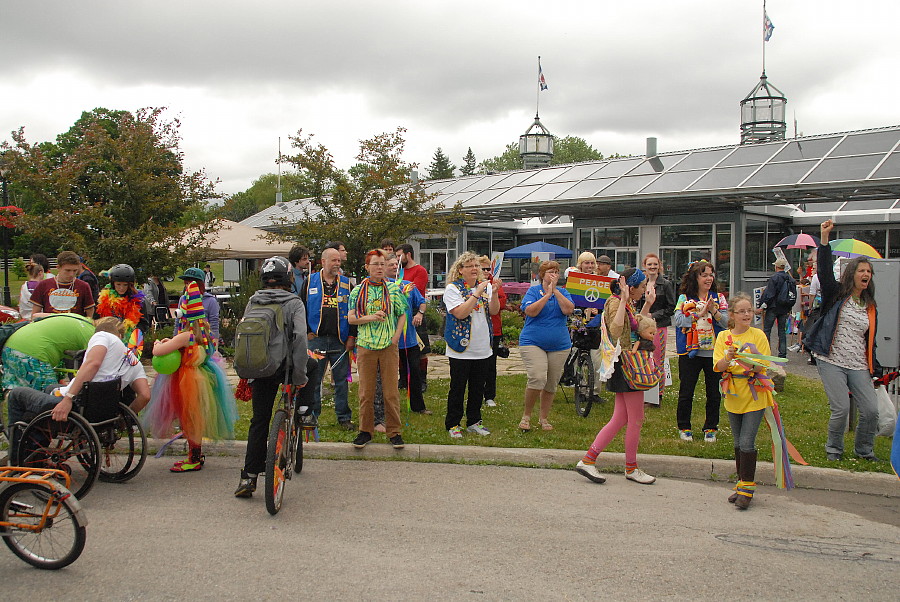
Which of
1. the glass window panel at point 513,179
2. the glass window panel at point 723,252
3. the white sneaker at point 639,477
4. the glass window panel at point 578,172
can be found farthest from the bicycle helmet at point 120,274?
the glass window panel at point 513,179

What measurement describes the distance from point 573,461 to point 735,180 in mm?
16062

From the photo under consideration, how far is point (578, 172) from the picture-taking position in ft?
86.4

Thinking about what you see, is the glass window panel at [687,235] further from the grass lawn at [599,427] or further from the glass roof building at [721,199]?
the grass lawn at [599,427]

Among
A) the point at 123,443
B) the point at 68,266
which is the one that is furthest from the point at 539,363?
the point at 68,266

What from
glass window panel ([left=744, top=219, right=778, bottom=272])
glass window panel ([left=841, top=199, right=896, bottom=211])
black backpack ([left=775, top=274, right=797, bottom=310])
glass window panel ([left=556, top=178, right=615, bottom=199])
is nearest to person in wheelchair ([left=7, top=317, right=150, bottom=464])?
black backpack ([left=775, top=274, right=797, bottom=310])

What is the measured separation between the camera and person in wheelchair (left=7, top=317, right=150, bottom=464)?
5.23 meters

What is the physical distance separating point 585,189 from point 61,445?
67.6 feet

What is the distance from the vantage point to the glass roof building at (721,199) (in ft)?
62.3

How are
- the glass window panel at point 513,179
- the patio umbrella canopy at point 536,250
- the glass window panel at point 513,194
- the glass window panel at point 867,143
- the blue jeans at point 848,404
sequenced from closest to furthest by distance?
the blue jeans at point 848,404, the glass window panel at point 867,143, the patio umbrella canopy at point 536,250, the glass window panel at point 513,194, the glass window panel at point 513,179

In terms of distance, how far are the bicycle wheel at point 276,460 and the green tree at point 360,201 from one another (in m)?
10.7

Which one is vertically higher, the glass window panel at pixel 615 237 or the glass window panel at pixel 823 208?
the glass window panel at pixel 823 208

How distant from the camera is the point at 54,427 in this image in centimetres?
531

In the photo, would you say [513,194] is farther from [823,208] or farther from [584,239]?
[823,208]

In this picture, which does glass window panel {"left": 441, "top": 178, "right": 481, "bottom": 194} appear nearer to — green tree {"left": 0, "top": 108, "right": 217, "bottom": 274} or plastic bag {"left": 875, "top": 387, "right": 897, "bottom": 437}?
green tree {"left": 0, "top": 108, "right": 217, "bottom": 274}
